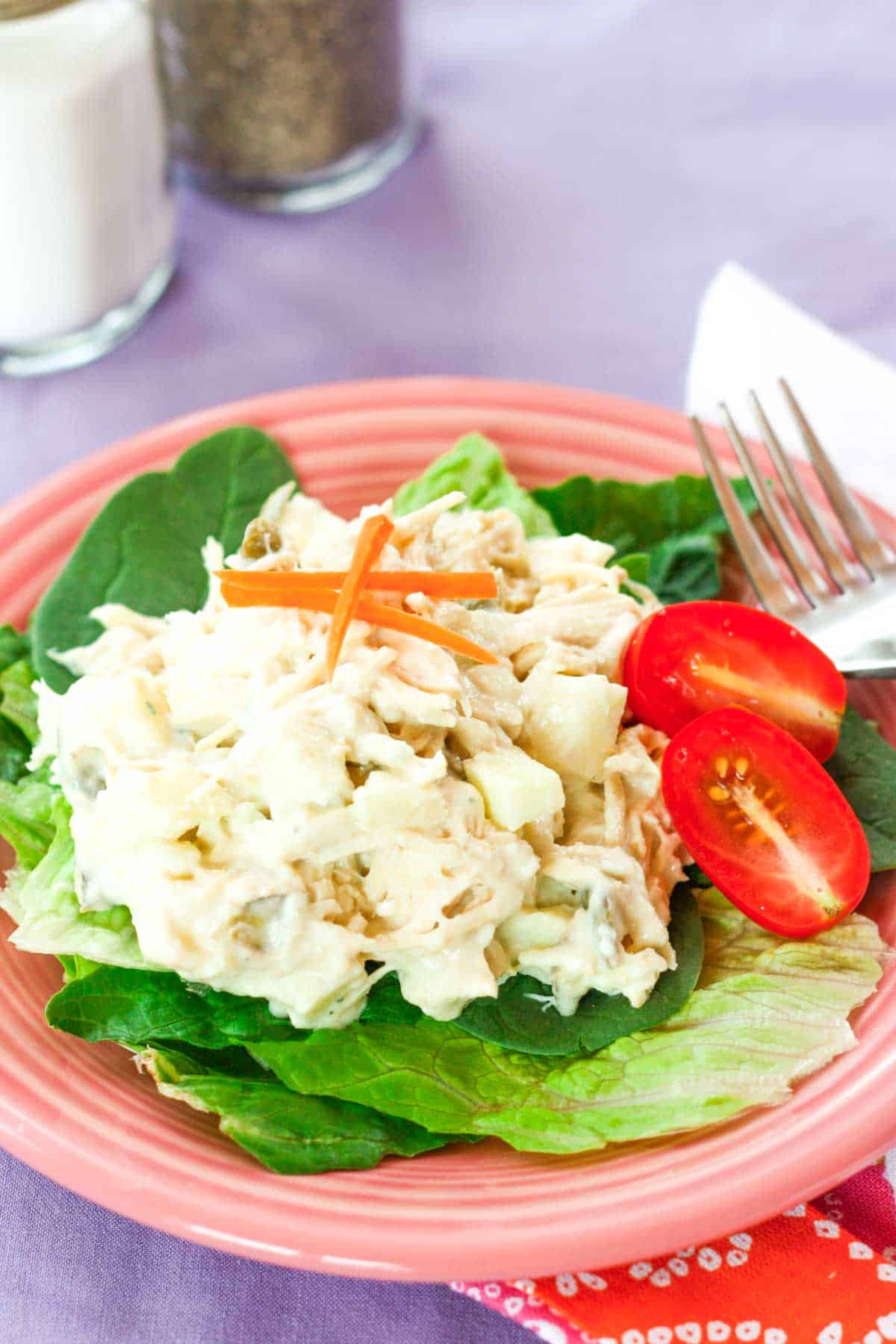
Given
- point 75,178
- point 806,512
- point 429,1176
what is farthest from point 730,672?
point 75,178

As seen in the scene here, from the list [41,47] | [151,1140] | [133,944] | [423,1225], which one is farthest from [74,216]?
[423,1225]

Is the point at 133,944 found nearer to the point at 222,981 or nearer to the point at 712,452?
the point at 222,981

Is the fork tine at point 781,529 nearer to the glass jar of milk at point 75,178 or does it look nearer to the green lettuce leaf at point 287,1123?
→ the green lettuce leaf at point 287,1123

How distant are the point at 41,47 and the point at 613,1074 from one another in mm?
2901

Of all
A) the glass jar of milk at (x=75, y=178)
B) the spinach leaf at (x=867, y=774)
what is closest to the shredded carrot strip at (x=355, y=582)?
the spinach leaf at (x=867, y=774)

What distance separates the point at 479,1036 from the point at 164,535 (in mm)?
1365

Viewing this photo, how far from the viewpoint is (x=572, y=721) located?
245 cm

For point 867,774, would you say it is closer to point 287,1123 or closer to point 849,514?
point 849,514

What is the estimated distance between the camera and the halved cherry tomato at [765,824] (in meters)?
2.44

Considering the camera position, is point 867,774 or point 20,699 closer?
point 867,774

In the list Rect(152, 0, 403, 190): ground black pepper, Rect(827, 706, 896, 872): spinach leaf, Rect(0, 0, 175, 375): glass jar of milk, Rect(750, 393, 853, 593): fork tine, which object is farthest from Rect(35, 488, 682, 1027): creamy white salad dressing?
Rect(152, 0, 403, 190): ground black pepper

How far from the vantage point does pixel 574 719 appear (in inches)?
96.3

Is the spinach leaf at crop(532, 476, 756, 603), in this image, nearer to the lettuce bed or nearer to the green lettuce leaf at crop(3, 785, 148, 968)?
the lettuce bed

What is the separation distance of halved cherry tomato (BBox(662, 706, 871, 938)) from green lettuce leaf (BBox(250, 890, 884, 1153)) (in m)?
0.08
